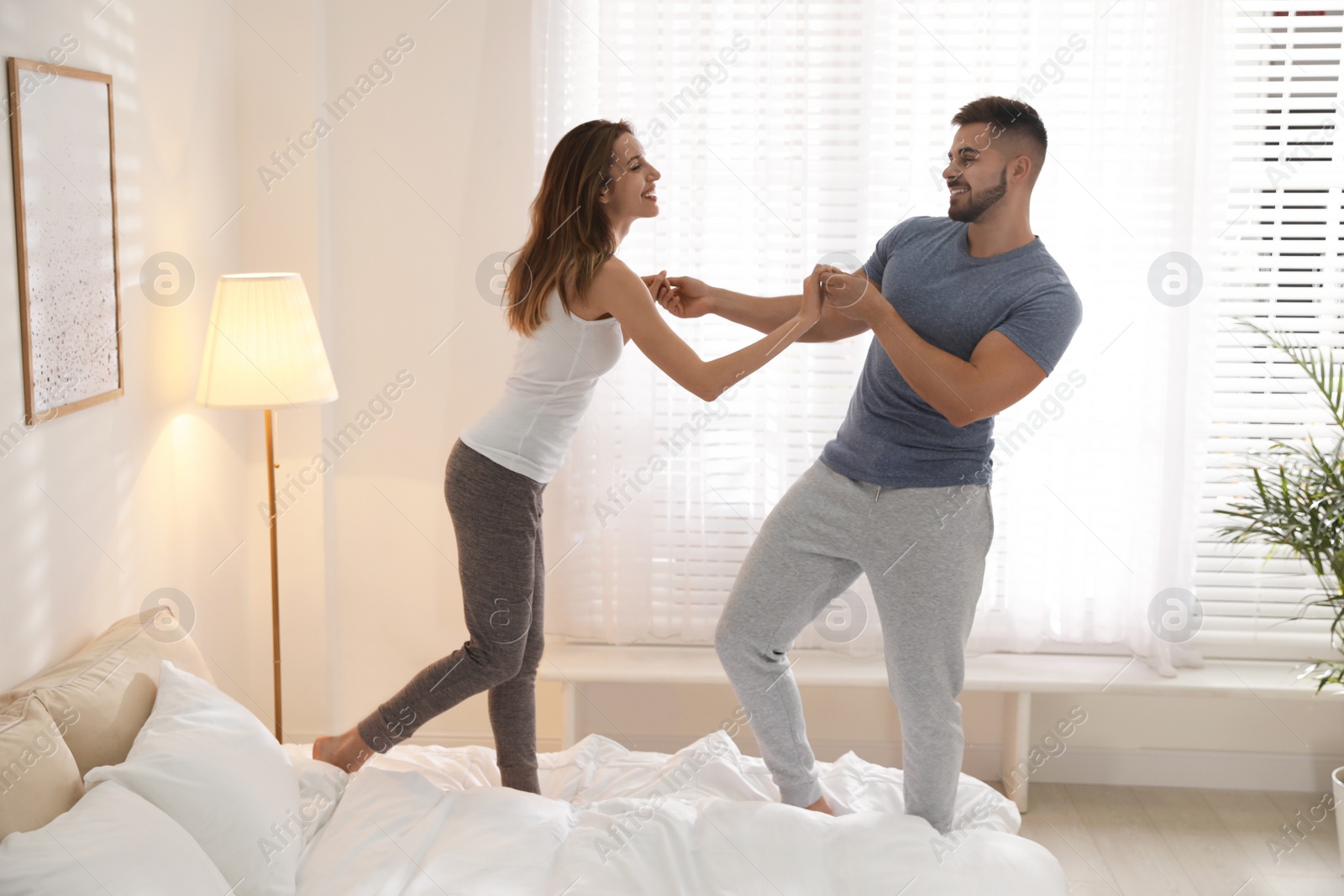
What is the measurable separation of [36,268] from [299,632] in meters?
1.42

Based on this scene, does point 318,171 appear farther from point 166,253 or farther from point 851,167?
point 851,167

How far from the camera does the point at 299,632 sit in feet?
10.0

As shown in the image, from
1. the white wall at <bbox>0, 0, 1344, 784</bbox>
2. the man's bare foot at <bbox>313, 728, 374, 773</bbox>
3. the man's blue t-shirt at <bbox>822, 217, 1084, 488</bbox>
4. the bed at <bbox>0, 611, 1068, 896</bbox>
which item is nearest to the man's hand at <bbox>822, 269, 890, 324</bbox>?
the man's blue t-shirt at <bbox>822, 217, 1084, 488</bbox>

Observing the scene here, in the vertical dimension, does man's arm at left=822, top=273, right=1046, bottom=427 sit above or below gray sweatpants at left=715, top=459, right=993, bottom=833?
above

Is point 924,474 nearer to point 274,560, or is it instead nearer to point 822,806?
point 822,806

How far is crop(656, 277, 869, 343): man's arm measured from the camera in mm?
2516

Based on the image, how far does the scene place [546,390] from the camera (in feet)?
7.39

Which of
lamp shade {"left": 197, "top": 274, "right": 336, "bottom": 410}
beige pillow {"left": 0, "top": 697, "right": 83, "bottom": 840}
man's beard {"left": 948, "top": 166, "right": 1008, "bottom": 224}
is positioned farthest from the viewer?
lamp shade {"left": 197, "top": 274, "right": 336, "bottom": 410}

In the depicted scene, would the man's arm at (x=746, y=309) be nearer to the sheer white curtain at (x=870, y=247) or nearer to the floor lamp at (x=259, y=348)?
the sheer white curtain at (x=870, y=247)

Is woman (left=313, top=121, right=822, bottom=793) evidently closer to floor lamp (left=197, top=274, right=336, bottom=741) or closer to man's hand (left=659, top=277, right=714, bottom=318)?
man's hand (left=659, top=277, right=714, bottom=318)

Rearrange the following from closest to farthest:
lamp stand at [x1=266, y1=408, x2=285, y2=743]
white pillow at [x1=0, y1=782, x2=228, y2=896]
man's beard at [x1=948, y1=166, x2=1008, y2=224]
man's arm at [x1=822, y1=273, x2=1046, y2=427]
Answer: white pillow at [x1=0, y1=782, x2=228, y2=896] < man's arm at [x1=822, y1=273, x2=1046, y2=427] < man's beard at [x1=948, y1=166, x2=1008, y2=224] < lamp stand at [x1=266, y1=408, x2=285, y2=743]

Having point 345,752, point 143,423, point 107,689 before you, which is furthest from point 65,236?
point 345,752

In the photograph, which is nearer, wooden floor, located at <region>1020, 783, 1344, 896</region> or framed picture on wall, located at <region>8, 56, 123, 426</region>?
framed picture on wall, located at <region>8, 56, 123, 426</region>

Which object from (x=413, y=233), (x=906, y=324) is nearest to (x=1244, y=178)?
(x=906, y=324)
